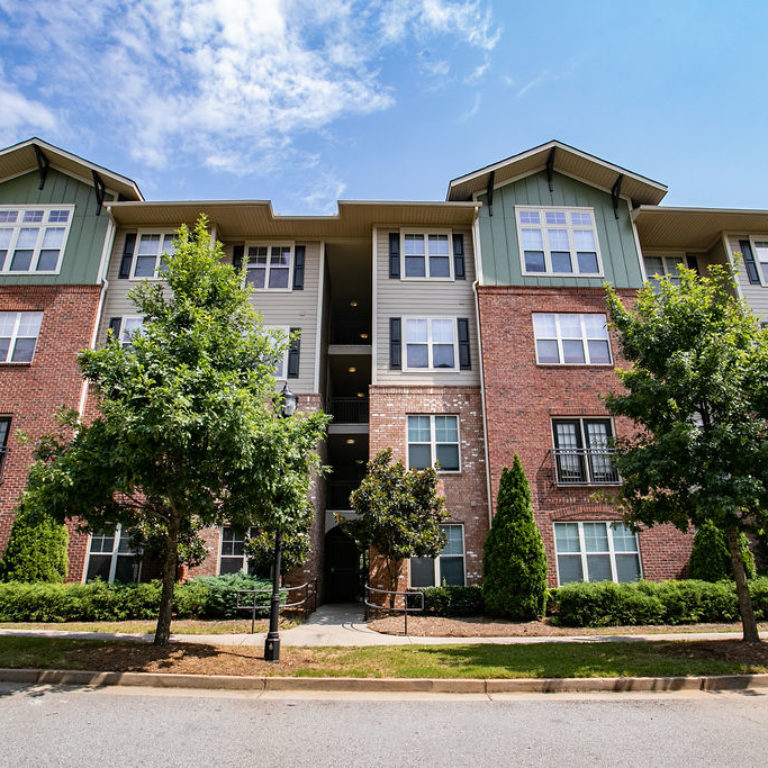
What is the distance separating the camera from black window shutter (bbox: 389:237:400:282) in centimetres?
1812

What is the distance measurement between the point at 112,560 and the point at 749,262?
73.8ft

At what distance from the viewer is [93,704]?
22.3 feet

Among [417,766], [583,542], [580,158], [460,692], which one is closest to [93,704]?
[417,766]

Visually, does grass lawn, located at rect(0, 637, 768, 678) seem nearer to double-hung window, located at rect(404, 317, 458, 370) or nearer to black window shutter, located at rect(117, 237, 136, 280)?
double-hung window, located at rect(404, 317, 458, 370)

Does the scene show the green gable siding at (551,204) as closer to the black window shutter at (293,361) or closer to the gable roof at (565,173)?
the gable roof at (565,173)

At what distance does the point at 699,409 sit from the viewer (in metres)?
10.5

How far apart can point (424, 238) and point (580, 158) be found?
233 inches

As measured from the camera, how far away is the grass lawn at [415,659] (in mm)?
8031

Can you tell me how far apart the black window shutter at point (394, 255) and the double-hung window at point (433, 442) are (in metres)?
5.04

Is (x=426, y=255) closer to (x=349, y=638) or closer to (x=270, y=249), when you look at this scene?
(x=270, y=249)

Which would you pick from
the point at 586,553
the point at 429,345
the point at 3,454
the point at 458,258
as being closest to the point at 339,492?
the point at 429,345

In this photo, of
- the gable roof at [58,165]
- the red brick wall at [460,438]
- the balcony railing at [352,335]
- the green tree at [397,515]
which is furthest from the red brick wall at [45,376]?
the balcony railing at [352,335]

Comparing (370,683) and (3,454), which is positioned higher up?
(3,454)

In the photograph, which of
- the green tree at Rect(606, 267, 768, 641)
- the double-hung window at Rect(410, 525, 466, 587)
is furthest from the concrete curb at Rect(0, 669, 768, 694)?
the double-hung window at Rect(410, 525, 466, 587)
